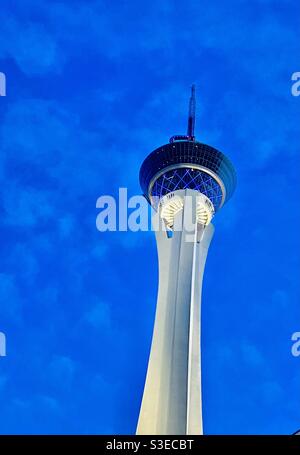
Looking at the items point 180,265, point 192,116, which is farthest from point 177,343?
point 192,116

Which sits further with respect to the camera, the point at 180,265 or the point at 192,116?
the point at 192,116

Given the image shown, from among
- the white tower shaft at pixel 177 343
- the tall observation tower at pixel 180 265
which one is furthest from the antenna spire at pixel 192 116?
the white tower shaft at pixel 177 343

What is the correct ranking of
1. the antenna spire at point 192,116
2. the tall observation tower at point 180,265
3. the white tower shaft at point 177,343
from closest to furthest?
the white tower shaft at point 177,343
the tall observation tower at point 180,265
the antenna spire at point 192,116

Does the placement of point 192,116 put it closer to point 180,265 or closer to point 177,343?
point 180,265

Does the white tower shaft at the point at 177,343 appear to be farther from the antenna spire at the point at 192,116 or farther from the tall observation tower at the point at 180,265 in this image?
the antenna spire at the point at 192,116

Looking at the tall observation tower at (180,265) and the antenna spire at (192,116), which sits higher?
the antenna spire at (192,116)

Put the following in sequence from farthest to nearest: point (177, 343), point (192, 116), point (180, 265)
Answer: point (192, 116), point (180, 265), point (177, 343)

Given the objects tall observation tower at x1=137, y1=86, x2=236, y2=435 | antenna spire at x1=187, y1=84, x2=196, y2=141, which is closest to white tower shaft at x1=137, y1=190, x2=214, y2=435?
tall observation tower at x1=137, y1=86, x2=236, y2=435
